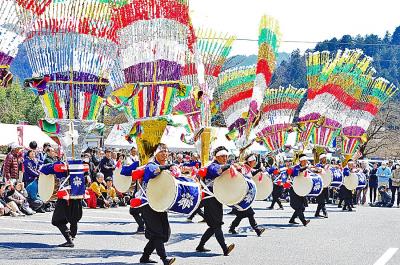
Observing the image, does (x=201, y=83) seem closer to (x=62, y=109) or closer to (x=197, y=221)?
(x=197, y=221)

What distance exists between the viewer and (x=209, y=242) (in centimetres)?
1277

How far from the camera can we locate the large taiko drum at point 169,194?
9.88 m

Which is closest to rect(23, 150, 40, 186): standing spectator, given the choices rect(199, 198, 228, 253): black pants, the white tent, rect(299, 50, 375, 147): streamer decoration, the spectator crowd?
the spectator crowd

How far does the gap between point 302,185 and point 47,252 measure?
6.93 meters

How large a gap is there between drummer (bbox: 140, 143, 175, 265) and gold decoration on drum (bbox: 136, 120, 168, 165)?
1069 millimetres

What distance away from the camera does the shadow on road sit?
10586 millimetres

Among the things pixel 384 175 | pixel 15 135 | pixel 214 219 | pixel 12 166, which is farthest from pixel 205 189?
pixel 15 135

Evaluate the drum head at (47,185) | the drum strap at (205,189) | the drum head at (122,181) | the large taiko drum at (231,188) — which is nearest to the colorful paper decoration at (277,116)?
the drum head at (122,181)

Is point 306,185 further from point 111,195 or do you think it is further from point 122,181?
point 111,195

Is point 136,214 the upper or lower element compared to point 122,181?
lower

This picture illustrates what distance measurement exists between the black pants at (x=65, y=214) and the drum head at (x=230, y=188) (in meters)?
2.26

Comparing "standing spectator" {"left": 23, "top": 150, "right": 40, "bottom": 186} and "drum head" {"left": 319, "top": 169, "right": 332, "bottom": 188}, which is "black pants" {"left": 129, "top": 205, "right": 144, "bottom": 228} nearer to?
"standing spectator" {"left": 23, "top": 150, "right": 40, "bottom": 186}

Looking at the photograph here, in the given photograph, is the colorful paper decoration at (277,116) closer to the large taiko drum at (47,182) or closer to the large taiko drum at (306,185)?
the large taiko drum at (306,185)

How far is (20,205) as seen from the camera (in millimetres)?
16578
